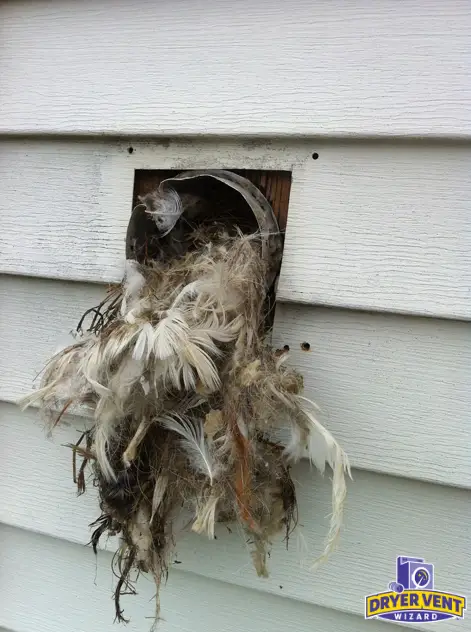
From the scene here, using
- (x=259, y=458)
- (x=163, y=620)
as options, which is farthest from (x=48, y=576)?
(x=259, y=458)

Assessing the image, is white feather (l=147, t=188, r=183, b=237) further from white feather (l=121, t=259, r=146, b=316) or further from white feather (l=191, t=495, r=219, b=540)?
white feather (l=191, t=495, r=219, b=540)

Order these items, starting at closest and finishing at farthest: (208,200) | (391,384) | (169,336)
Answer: (169,336) → (391,384) → (208,200)

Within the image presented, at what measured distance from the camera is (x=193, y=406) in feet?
1.97

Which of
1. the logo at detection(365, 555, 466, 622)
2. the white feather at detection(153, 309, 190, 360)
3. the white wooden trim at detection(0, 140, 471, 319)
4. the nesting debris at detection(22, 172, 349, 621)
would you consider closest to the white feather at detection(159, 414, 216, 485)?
the nesting debris at detection(22, 172, 349, 621)

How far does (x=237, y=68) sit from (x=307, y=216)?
259mm

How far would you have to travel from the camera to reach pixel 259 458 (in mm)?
609

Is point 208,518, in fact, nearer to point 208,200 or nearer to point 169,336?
point 169,336

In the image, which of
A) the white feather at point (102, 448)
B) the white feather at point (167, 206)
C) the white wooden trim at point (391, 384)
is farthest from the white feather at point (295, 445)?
the white feather at point (167, 206)

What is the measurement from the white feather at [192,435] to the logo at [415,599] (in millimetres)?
352

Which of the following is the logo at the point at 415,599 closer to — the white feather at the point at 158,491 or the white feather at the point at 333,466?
the white feather at the point at 333,466

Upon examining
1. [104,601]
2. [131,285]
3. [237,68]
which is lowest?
[104,601]

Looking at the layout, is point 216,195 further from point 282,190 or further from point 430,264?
point 430,264

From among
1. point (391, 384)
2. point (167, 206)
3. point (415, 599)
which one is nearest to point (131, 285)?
point (167, 206)

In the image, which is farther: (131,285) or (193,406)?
(131,285)
